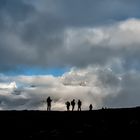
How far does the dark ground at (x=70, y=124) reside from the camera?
7012cm

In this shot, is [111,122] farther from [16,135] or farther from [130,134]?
[16,135]

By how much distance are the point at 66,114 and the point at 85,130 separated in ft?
46.6

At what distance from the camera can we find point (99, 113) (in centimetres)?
8369

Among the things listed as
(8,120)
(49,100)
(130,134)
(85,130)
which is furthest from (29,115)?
(130,134)

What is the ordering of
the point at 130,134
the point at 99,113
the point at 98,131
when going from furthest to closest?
the point at 99,113 < the point at 98,131 < the point at 130,134

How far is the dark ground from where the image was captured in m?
70.1

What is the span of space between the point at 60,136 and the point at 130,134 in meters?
11.4

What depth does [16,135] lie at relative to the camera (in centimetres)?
7488

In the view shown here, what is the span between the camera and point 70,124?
258 feet

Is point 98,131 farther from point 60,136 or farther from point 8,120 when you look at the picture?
point 8,120

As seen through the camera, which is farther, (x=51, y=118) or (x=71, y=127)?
(x=51, y=118)

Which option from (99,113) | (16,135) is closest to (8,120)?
(16,135)

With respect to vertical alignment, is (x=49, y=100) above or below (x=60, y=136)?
above

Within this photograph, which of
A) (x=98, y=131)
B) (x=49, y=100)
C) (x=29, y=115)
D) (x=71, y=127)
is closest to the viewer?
(x=98, y=131)
